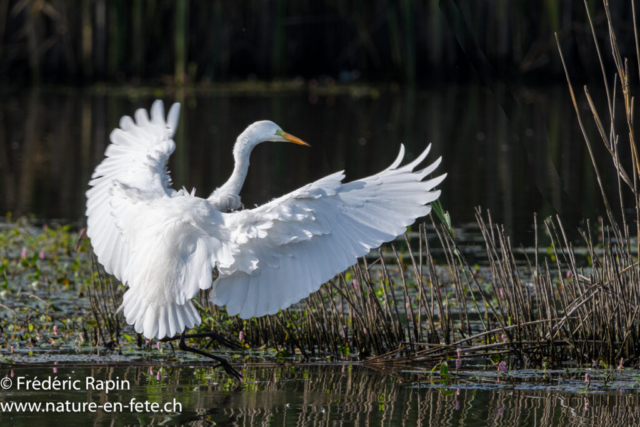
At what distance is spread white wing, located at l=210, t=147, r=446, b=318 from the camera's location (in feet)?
16.5

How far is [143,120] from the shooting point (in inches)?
262

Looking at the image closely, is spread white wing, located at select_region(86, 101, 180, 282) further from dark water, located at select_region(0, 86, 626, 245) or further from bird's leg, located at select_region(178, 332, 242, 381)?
dark water, located at select_region(0, 86, 626, 245)

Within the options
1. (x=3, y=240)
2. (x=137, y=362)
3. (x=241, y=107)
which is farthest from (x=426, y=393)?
(x=241, y=107)

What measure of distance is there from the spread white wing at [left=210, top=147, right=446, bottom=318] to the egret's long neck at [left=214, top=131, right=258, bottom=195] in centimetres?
87

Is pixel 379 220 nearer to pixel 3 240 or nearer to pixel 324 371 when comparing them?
pixel 324 371

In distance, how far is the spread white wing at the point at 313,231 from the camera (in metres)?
5.04

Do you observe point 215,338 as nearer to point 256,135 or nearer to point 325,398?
point 325,398

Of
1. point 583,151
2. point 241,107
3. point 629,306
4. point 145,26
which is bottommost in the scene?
point 629,306

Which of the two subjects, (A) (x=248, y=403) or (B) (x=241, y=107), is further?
(B) (x=241, y=107)

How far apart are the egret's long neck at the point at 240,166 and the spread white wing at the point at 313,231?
87 centimetres

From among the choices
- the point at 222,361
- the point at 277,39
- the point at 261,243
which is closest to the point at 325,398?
the point at 222,361

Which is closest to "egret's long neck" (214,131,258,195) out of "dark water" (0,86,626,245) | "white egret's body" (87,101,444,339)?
"white egret's body" (87,101,444,339)

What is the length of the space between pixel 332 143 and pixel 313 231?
12.2 metres

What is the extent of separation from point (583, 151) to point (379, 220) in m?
11.2
